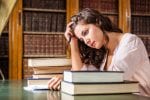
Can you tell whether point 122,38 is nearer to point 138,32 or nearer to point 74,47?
point 74,47

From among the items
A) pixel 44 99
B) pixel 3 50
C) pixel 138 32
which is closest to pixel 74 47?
pixel 44 99

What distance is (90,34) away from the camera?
65.8 inches

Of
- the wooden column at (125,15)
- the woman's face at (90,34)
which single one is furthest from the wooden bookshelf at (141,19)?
the woman's face at (90,34)

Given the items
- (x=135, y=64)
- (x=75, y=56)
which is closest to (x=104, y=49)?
(x=75, y=56)

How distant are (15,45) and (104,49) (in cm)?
179

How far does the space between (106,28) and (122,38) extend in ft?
0.45

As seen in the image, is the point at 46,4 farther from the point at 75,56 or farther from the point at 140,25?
the point at 75,56

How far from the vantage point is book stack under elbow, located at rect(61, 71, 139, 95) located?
1.06 m

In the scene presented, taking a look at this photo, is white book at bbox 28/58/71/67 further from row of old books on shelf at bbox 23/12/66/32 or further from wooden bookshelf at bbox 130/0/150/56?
wooden bookshelf at bbox 130/0/150/56

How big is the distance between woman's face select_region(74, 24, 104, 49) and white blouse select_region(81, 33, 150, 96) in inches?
4.5

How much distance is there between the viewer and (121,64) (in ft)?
5.06

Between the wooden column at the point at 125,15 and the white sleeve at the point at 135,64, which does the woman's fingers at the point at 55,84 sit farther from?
the wooden column at the point at 125,15

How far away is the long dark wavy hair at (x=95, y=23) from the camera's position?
1.70 metres

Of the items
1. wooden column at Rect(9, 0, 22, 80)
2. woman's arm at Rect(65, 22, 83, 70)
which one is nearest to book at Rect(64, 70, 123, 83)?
woman's arm at Rect(65, 22, 83, 70)
